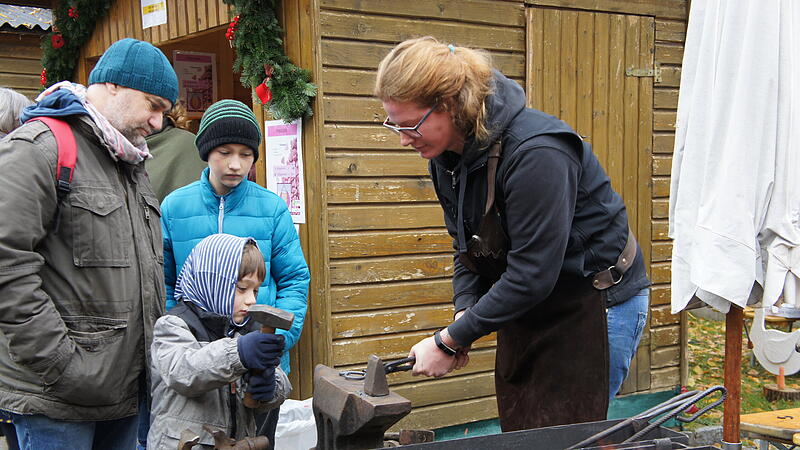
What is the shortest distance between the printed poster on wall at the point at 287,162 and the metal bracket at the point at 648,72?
2.51m

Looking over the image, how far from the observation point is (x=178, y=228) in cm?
350

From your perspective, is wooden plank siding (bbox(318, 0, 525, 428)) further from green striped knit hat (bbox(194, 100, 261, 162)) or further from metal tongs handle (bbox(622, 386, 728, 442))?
metal tongs handle (bbox(622, 386, 728, 442))

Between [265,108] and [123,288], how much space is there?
2.23 m

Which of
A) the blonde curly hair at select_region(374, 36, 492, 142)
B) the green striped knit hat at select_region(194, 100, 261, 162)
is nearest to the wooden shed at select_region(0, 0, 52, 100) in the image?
the green striped knit hat at select_region(194, 100, 261, 162)

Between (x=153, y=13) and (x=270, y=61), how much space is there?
1964mm

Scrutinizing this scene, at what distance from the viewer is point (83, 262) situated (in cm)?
247

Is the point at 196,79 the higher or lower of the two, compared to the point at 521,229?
higher

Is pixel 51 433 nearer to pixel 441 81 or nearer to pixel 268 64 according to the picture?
pixel 441 81

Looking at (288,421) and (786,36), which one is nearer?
(786,36)

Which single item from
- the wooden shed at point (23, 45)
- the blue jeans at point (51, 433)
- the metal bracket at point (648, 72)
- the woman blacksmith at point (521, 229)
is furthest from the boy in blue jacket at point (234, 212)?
the wooden shed at point (23, 45)

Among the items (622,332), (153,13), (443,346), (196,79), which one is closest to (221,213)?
(443,346)

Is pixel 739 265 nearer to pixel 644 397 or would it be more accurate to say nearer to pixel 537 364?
pixel 537 364

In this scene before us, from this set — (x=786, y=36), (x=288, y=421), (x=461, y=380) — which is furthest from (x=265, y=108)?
(x=786, y=36)

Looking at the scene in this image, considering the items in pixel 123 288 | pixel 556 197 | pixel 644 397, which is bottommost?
pixel 644 397
